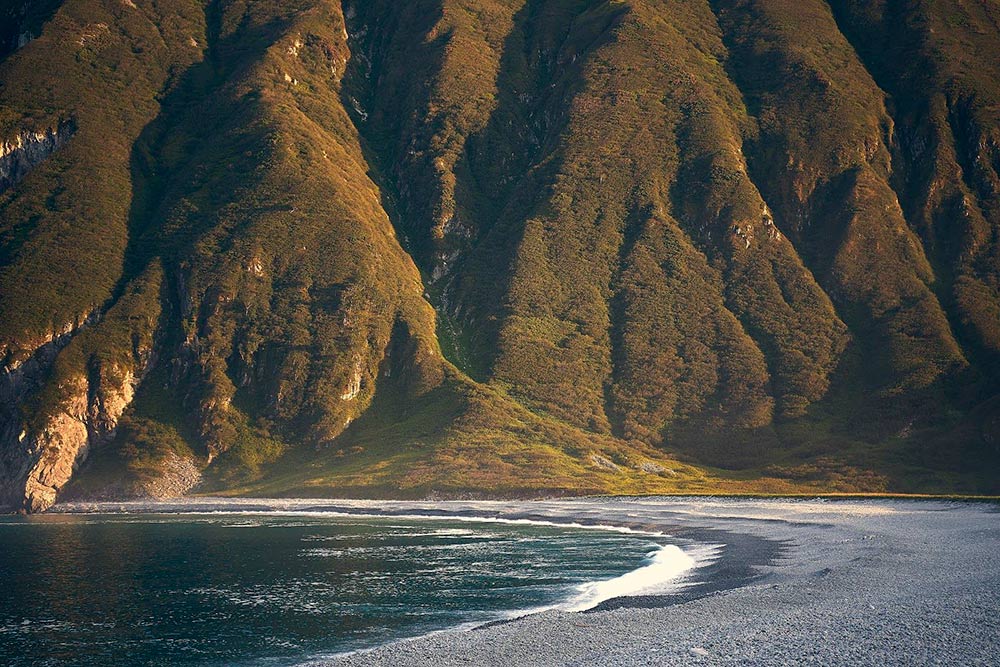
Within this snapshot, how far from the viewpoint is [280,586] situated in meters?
54.9

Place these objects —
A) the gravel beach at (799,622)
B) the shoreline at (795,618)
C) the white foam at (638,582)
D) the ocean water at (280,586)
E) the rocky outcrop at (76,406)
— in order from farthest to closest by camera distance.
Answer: the rocky outcrop at (76,406)
the white foam at (638,582)
the ocean water at (280,586)
the shoreline at (795,618)
the gravel beach at (799,622)

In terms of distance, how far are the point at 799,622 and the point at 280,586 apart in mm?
33744

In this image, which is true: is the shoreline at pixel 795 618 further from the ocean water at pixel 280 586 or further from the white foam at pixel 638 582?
the ocean water at pixel 280 586

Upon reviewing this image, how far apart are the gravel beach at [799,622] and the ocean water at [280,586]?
5054 mm

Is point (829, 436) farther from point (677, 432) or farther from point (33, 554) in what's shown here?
point (33, 554)

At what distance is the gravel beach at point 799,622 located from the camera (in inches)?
1177

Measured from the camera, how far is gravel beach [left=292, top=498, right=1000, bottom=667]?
2991 centimetres

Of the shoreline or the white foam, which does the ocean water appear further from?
the shoreline

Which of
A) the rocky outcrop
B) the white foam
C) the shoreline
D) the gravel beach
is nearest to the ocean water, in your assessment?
the white foam

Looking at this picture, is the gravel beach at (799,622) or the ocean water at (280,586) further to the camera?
the ocean water at (280,586)

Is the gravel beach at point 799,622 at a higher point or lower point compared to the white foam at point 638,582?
higher

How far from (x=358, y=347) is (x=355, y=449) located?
30.1m

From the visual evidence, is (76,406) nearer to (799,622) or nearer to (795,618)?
(795,618)

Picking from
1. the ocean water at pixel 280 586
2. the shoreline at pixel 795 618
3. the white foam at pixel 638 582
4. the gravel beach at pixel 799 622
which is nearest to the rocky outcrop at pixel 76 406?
the ocean water at pixel 280 586
